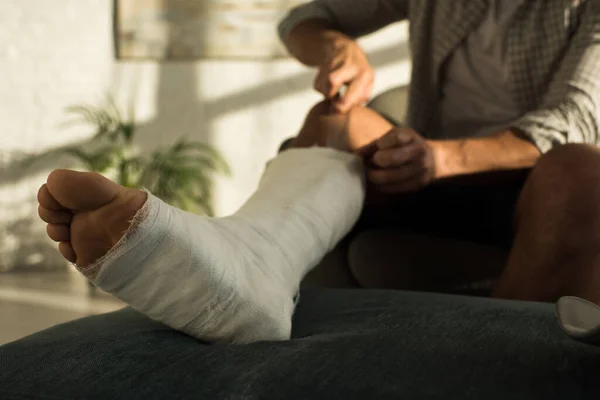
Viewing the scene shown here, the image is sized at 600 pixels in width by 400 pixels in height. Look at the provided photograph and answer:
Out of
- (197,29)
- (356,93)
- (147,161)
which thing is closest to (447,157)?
(356,93)

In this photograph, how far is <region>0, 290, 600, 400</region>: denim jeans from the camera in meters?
0.49

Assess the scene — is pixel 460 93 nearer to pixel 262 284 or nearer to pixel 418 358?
pixel 262 284

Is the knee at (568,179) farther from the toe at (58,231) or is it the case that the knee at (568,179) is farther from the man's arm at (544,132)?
the toe at (58,231)

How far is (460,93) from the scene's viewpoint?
1.38 m

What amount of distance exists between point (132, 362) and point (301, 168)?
0.44 metres

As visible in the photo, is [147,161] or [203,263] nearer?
[203,263]

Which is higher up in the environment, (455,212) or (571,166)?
(571,166)

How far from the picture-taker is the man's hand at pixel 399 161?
0.97m

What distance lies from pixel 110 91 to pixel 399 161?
268 centimetres

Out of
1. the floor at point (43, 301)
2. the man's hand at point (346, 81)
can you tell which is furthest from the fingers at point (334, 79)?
the floor at point (43, 301)

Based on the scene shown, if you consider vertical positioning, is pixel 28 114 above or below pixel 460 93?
below

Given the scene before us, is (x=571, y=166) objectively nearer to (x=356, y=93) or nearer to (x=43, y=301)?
(x=356, y=93)

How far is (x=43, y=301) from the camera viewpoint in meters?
2.64

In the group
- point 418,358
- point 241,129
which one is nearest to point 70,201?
point 418,358
